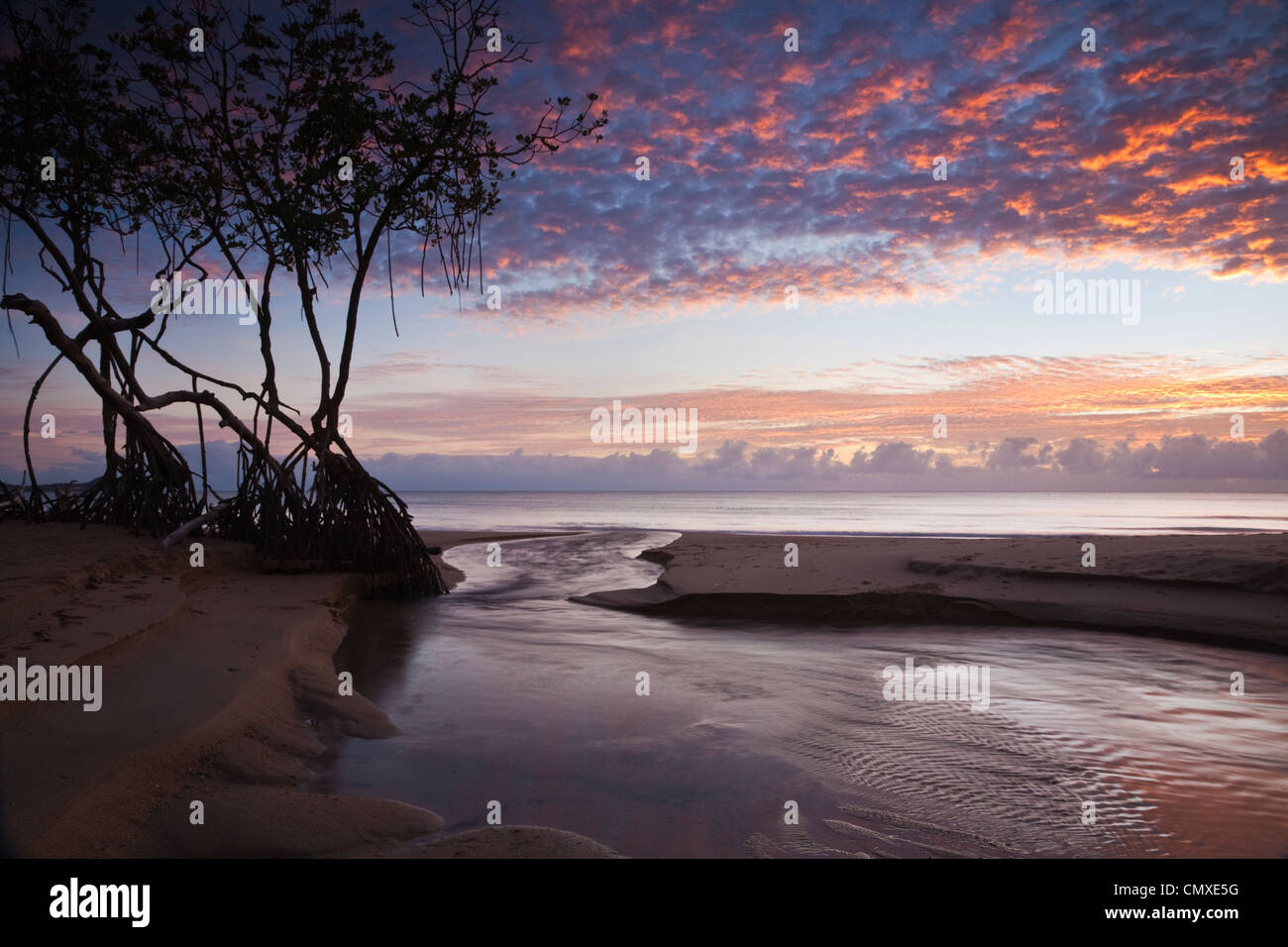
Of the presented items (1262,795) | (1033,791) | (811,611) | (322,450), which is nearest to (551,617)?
(811,611)

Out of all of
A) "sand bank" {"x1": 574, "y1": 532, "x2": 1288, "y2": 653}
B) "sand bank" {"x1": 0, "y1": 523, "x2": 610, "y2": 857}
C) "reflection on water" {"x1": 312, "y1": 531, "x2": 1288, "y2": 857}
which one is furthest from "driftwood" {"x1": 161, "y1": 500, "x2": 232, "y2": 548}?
"sand bank" {"x1": 574, "y1": 532, "x2": 1288, "y2": 653}

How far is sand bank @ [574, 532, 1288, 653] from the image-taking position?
28.5 feet

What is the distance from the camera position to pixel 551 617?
1030cm

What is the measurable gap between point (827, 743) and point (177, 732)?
4.41m

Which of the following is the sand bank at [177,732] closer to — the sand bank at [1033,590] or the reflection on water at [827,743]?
the reflection on water at [827,743]

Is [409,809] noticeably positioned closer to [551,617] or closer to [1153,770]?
[1153,770]

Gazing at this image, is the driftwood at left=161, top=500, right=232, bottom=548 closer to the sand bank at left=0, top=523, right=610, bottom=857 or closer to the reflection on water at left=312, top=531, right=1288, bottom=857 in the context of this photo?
the sand bank at left=0, top=523, right=610, bottom=857

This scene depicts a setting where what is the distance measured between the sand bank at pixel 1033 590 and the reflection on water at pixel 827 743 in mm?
607

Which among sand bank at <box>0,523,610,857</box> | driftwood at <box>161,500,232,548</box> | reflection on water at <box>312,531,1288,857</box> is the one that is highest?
driftwood at <box>161,500,232,548</box>

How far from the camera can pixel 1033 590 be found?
10.2 metres

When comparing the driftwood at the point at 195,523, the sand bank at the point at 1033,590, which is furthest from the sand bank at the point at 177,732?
the sand bank at the point at 1033,590

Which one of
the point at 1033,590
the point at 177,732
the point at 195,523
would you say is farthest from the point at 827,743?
the point at 195,523

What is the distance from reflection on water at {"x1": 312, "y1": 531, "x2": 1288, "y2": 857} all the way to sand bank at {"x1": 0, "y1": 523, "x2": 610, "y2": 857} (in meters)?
0.40
